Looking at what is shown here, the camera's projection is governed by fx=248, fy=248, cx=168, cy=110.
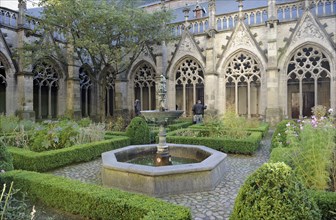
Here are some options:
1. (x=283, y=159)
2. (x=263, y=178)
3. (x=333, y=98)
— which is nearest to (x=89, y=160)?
(x=283, y=159)

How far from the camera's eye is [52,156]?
19.9 ft

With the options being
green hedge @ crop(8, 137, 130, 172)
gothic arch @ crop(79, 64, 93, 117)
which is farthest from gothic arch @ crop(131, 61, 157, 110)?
green hedge @ crop(8, 137, 130, 172)

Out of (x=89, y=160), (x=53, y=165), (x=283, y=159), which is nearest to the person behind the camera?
(x=283, y=159)

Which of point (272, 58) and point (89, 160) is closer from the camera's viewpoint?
point (89, 160)

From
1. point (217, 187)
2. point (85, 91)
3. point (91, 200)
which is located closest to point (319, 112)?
point (217, 187)

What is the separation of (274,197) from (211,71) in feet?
42.0

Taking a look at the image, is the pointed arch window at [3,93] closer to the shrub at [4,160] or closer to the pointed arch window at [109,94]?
the pointed arch window at [109,94]

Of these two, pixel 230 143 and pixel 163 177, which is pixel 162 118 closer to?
pixel 163 177

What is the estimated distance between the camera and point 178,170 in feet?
14.1

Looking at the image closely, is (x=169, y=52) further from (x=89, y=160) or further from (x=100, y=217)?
(x=100, y=217)

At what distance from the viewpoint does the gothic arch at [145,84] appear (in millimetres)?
16953

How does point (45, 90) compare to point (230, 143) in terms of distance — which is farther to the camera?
point (45, 90)

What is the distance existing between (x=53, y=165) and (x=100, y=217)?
3331mm

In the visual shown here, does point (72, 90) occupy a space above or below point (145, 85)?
below
